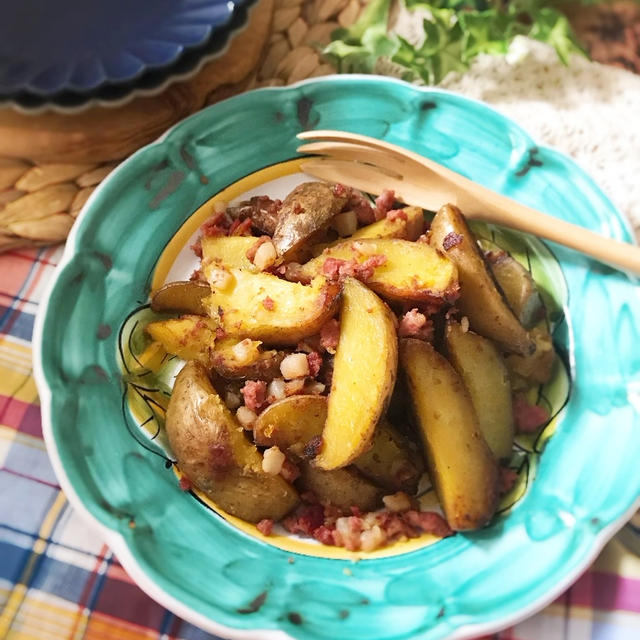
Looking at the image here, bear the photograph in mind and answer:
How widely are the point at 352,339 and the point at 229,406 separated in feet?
0.79

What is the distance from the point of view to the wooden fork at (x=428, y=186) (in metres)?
1.17

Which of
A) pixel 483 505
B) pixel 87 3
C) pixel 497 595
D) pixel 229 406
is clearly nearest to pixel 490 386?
pixel 483 505

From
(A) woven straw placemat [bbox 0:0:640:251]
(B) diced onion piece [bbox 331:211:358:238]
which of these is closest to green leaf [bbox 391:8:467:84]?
(A) woven straw placemat [bbox 0:0:640:251]

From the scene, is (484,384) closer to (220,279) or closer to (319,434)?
(319,434)

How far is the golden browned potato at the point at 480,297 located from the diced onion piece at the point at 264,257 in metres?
0.28

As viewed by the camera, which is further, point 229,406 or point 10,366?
point 10,366

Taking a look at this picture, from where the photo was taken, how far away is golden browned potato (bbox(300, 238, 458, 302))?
1084 millimetres

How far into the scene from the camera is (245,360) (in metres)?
1.09

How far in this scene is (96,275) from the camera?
3.91ft

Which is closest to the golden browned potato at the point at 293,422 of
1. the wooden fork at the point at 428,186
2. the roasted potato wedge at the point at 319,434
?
the roasted potato wedge at the point at 319,434

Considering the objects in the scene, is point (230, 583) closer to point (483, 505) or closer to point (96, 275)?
point (483, 505)

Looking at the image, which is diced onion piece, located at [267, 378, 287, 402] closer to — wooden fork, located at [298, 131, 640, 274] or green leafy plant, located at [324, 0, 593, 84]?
wooden fork, located at [298, 131, 640, 274]

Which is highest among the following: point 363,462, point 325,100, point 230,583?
point 325,100

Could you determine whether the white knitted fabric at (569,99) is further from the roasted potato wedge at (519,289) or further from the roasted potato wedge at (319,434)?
the roasted potato wedge at (319,434)
